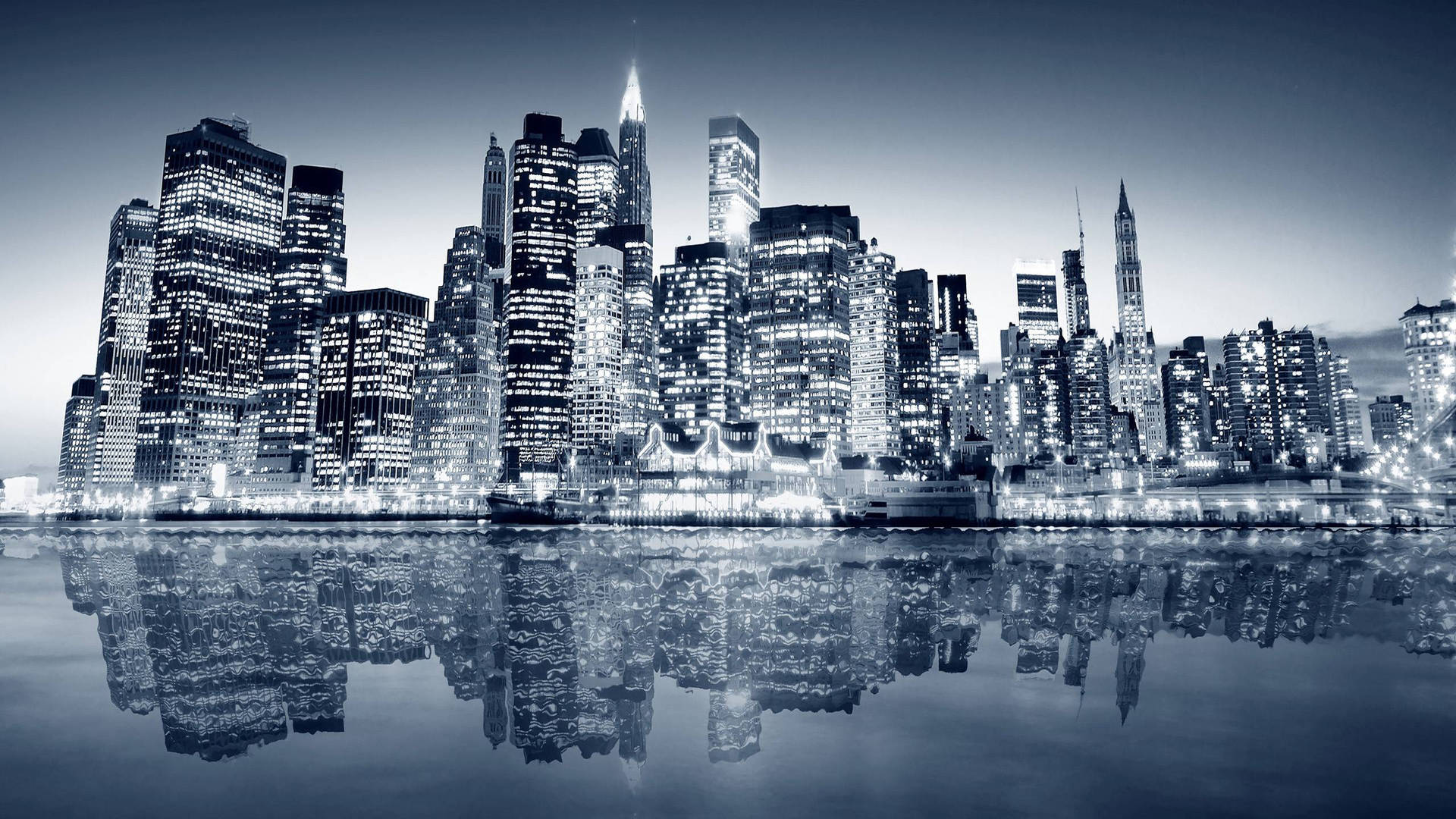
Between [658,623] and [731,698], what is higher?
[658,623]

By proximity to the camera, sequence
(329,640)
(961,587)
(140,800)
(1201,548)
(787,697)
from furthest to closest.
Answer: (1201,548)
(961,587)
(329,640)
(787,697)
(140,800)

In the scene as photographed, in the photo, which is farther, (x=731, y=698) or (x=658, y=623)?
(x=658, y=623)

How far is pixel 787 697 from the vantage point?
24.2m

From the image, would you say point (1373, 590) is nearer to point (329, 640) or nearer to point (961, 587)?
point (961, 587)

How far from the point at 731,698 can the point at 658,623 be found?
13.7 metres

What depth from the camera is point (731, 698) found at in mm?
24281

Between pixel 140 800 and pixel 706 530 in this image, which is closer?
pixel 140 800

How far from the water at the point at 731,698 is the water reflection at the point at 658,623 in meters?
0.23

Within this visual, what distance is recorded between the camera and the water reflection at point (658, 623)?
23781mm

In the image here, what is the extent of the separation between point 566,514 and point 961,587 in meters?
115

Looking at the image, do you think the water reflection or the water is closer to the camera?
the water

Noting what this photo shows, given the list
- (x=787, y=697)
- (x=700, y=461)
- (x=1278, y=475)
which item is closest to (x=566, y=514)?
(x=700, y=461)

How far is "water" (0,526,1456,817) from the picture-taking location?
17.1 meters

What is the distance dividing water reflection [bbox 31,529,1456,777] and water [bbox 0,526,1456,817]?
0.75 feet
